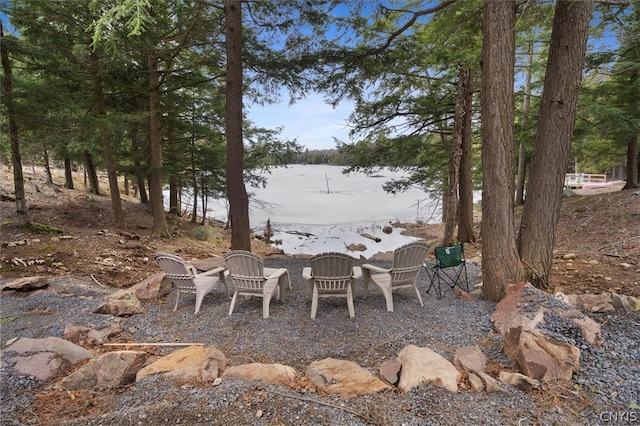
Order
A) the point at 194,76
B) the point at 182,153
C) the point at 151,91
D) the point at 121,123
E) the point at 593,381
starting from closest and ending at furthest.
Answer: the point at 593,381, the point at 121,123, the point at 151,91, the point at 194,76, the point at 182,153

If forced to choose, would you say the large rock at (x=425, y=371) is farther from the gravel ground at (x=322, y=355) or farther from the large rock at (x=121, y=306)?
the large rock at (x=121, y=306)

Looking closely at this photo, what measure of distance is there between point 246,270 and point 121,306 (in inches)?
58.8

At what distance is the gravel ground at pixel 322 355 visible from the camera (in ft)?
6.50

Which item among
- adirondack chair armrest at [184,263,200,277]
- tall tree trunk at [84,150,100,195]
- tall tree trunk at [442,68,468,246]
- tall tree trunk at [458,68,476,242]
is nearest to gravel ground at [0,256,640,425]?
adirondack chair armrest at [184,263,200,277]

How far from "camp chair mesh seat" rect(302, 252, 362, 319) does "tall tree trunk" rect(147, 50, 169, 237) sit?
595 cm

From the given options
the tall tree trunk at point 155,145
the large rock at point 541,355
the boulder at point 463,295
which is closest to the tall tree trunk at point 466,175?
the boulder at point 463,295

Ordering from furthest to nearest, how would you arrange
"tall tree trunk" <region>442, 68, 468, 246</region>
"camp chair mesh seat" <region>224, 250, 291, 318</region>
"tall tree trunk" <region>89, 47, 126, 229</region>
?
"tall tree trunk" <region>89, 47, 126, 229</region> < "tall tree trunk" <region>442, 68, 468, 246</region> < "camp chair mesh seat" <region>224, 250, 291, 318</region>

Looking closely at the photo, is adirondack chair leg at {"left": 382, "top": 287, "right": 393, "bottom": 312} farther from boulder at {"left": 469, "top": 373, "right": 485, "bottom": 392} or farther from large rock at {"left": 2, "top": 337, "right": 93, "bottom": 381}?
large rock at {"left": 2, "top": 337, "right": 93, "bottom": 381}

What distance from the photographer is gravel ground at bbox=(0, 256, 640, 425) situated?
1980 millimetres

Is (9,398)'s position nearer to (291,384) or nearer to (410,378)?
(291,384)

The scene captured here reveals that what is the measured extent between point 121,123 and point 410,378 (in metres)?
7.09

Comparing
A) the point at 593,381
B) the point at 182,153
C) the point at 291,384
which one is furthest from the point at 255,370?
the point at 182,153

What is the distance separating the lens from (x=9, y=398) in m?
2.15

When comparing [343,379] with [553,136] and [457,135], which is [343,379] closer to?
[553,136]
